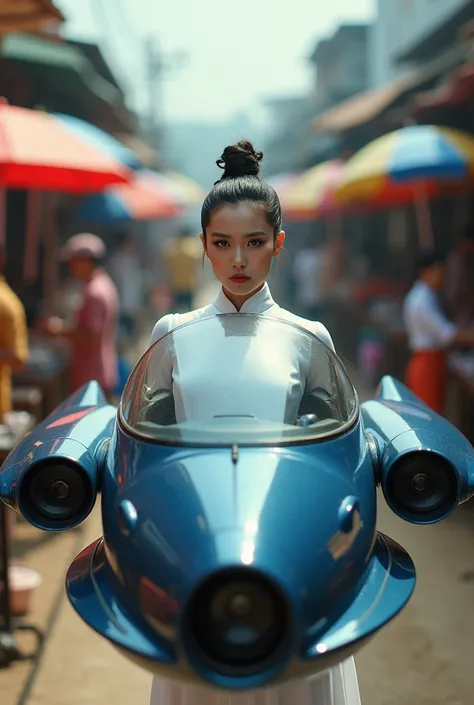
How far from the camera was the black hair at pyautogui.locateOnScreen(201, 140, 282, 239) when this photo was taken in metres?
2.30

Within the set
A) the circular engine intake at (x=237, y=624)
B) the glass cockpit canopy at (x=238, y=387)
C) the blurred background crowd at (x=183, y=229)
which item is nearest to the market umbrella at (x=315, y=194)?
the blurred background crowd at (x=183, y=229)

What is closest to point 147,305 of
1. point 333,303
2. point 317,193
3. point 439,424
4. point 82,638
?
point 333,303

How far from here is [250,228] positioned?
7.51ft

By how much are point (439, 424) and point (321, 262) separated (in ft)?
45.9

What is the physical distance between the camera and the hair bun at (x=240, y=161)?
2.42 m

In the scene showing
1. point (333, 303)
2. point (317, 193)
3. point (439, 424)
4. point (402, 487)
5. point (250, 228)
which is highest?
point (317, 193)

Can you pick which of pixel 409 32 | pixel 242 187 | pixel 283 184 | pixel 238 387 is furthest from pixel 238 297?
pixel 409 32

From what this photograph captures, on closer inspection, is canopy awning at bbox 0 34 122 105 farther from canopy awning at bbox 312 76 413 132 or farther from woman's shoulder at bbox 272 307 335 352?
woman's shoulder at bbox 272 307 335 352

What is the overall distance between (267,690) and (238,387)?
29.8 inches

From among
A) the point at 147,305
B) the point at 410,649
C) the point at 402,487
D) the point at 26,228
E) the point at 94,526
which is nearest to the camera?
the point at 402,487

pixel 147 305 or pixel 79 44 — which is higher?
pixel 79 44

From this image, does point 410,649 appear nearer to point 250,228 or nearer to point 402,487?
point 402,487

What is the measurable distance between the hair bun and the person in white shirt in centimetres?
492

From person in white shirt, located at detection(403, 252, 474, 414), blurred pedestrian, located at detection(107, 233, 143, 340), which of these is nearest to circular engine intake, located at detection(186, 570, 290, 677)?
person in white shirt, located at detection(403, 252, 474, 414)
